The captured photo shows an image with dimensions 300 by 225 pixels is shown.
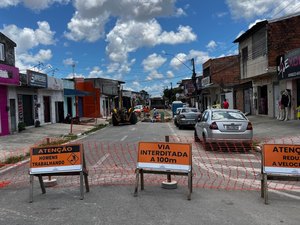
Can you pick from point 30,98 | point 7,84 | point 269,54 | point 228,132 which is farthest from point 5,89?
point 269,54

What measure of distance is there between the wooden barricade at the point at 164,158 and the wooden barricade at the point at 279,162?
54.1 inches

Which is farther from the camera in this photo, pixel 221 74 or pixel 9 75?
pixel 221 74

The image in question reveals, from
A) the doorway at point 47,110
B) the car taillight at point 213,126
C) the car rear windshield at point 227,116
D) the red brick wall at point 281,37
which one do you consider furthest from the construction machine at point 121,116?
the car taillight at point 213,126

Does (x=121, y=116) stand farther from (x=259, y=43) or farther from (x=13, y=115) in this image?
(x=259, y=43)

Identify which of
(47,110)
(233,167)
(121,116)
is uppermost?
(47,110)

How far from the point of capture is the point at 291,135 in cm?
1609

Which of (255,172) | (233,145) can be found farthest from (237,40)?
(255,172)

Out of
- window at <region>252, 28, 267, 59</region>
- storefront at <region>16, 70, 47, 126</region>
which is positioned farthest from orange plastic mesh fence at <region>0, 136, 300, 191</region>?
window at <region>252, 28, 267, 59</region>

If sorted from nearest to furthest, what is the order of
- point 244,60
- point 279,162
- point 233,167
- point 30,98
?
point 279,162
point 233,167
point 30,98
point 244,60

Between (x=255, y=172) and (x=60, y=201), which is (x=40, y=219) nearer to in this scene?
(x=60, y=201)

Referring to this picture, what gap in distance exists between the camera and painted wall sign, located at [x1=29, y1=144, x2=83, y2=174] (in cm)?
689

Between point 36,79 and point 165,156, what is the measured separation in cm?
2119

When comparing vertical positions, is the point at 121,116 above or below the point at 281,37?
below

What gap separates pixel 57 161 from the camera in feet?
22.8
